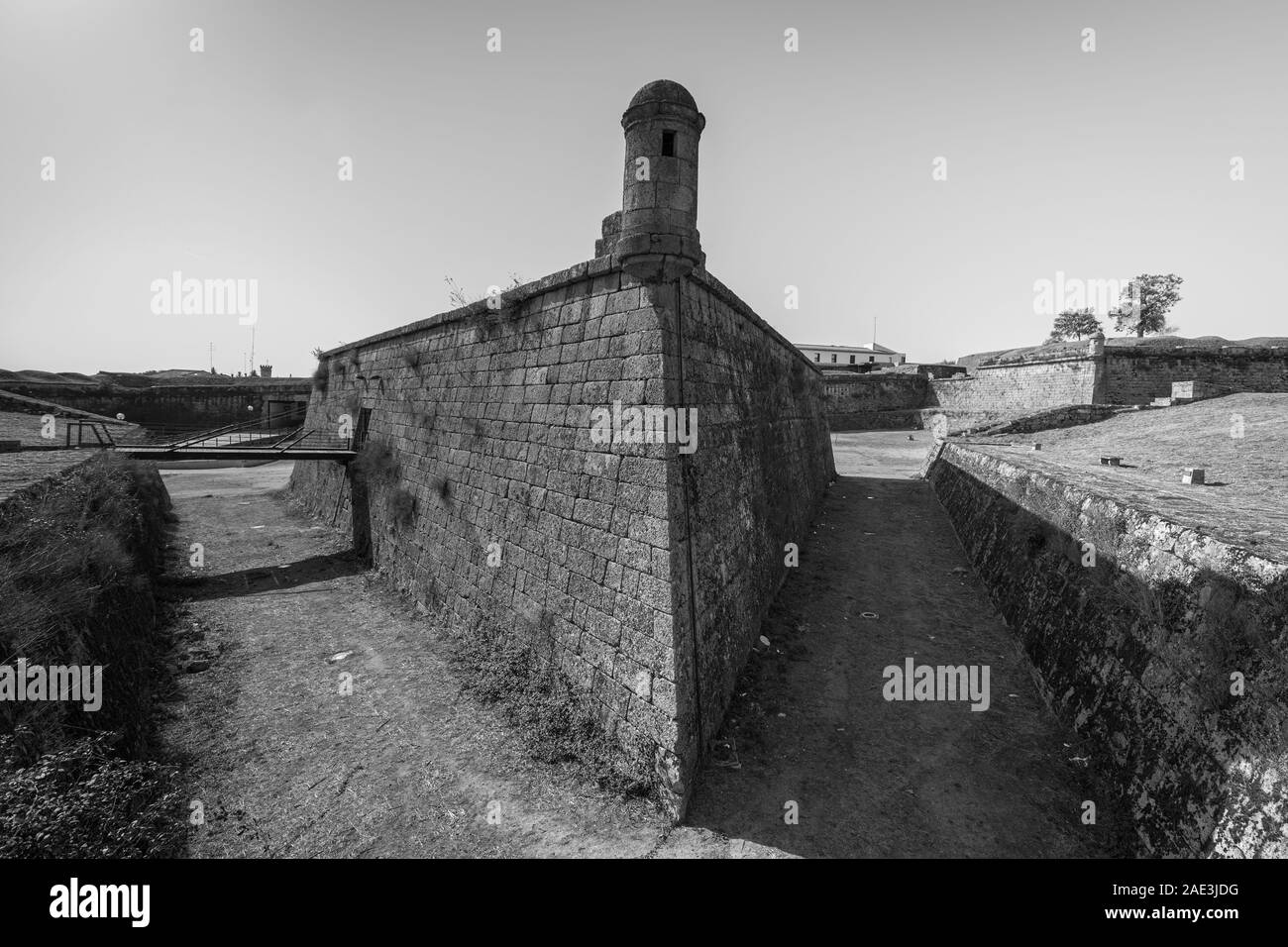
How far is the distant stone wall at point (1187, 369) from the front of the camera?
25344 mm

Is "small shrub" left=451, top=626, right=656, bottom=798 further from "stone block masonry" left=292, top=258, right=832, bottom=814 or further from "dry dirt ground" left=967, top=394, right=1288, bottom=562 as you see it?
"dry dirt ground" left=967, top=394, right=1288, bottom=562

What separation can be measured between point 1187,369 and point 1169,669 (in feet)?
105

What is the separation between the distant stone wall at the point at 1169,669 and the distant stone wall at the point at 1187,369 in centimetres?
2721

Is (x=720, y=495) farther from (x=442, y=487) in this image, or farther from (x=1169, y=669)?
(x=442, y=487)

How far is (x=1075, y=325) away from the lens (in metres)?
71.7

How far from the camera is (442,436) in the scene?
10672 mm

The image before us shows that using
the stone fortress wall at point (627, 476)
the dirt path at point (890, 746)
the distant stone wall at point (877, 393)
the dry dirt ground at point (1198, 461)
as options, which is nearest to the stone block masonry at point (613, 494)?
the stone fortress wall at point (627, 476)

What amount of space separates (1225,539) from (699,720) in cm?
504

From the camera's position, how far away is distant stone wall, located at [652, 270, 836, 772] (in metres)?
5.72

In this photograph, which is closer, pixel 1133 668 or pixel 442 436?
pixel 1133 668

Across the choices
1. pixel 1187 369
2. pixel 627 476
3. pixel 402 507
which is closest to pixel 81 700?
pixel 627 476

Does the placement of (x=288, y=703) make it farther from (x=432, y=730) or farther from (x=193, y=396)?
(x=193, y=396)

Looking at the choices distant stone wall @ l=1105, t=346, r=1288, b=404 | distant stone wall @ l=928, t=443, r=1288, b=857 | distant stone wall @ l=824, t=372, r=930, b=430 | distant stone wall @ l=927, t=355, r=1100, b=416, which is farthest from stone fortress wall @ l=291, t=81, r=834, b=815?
distant stone wall @ l=824, t=372, r=930, b=430
